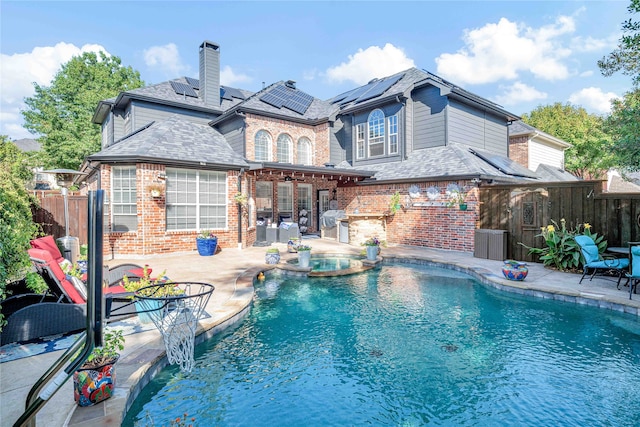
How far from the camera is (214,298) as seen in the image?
229 inches

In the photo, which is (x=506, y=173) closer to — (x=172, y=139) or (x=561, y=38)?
(x=561, y=38)

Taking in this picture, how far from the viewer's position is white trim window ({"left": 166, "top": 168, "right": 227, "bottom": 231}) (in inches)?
418

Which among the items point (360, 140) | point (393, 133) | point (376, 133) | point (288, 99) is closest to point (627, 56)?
point (393, 133)

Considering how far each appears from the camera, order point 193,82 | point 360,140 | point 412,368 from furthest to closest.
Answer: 1. point 193,82
2. point 360,140
3. point 412,368

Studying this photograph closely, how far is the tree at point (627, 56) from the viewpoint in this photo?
7188mm

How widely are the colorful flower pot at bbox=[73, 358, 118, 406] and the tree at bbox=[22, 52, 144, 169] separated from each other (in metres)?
26.0

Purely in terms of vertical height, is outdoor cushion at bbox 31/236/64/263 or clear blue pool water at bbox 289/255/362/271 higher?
outdoor cushion at bbox 31/236/64/263

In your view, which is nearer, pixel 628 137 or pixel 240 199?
pixel 628 137

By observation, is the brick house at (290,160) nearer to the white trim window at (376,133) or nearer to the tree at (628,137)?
the white trim window at (376,133)

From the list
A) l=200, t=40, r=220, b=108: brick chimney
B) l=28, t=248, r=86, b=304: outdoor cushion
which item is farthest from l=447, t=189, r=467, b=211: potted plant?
l=200, t=40, r=220, b=108: brick chimney

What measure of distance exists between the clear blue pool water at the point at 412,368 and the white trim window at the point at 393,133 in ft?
29.5

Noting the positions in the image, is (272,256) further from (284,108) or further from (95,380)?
(284,108)

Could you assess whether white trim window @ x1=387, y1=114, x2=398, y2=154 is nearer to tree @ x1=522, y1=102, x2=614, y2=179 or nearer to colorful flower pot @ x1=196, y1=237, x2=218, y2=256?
colorful flower pot @ x1=196, y1=237, x2=218, y2=256

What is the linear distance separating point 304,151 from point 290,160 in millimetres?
1114
